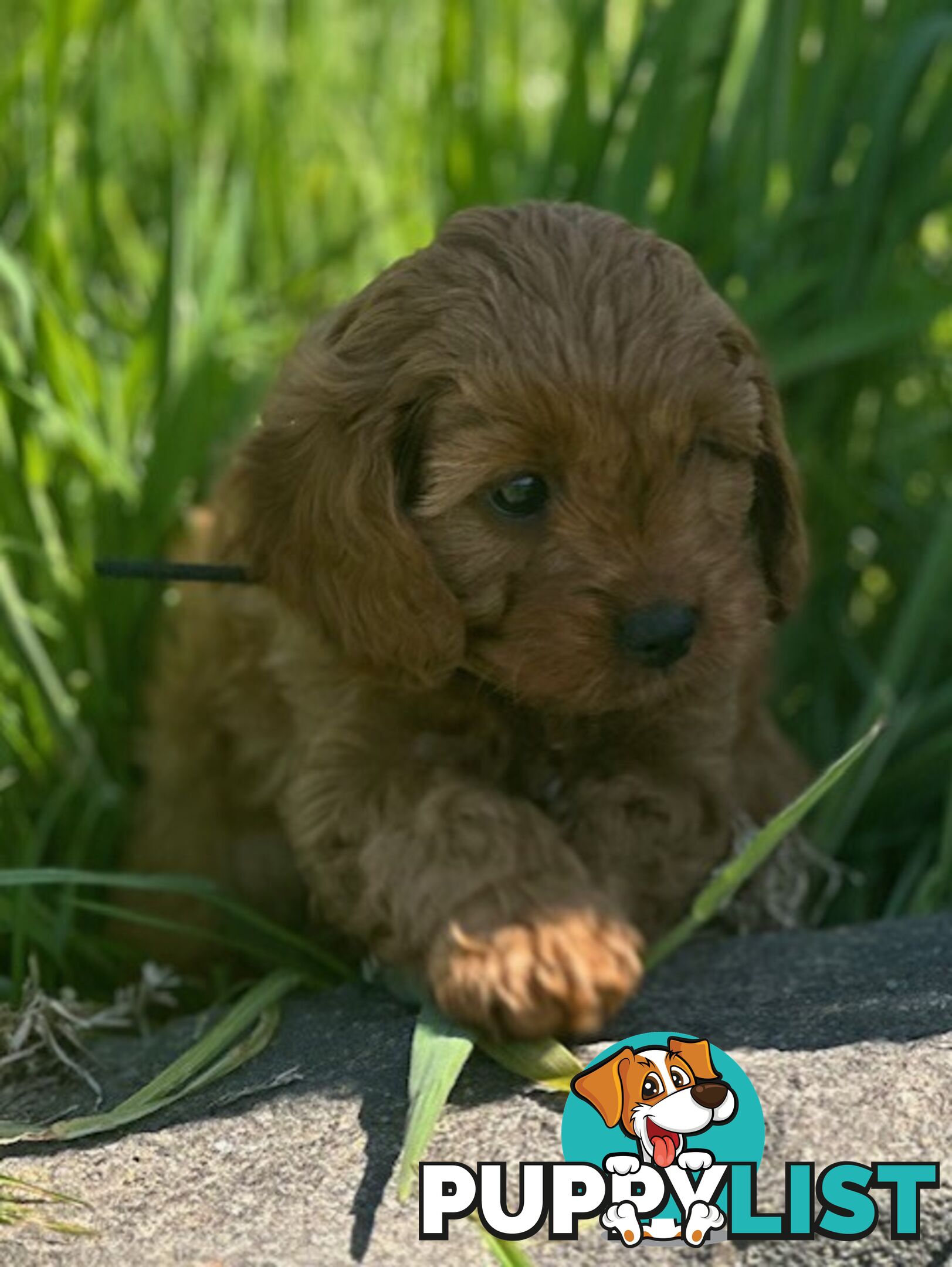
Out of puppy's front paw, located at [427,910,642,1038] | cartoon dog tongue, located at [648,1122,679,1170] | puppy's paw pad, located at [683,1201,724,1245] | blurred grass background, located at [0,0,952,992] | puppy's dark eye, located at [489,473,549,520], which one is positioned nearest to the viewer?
puppy's paw pad, located at [683,1201,724,1245]

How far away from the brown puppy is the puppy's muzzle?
0.20m

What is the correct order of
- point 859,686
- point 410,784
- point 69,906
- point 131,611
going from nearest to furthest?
point 410,784 → point 69,906 → point 131,611 → point 859,686

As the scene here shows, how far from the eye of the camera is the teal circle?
5.81 ft

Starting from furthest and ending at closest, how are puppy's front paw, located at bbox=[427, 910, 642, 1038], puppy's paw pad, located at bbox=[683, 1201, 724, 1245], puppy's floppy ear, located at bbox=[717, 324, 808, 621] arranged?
puppy's floppy ear, located at bbox=[717, 324, 808, 621] → puppy's front paw, located at bbox=[427, 910, 642, 1038] → puppy's paw pad, located at bbox=[683, 1201, 724, 1245]

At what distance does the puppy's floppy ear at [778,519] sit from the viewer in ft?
7.79

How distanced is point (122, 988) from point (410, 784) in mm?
675

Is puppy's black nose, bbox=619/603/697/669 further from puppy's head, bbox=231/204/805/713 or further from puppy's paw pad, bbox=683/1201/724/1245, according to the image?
puppy's paw pad, bbox=683/1201/724/1245

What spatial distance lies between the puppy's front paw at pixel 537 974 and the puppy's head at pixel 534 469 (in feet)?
0.92

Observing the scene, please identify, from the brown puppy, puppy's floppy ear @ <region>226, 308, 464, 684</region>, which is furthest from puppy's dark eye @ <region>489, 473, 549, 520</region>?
puppy's floppy ear @ <region>226, 308, 464, 684</region>

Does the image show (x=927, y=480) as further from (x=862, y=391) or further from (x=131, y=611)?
(x=131, y=611)

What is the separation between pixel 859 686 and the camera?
333 cm

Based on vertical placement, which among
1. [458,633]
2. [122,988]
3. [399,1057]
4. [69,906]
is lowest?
[122,988]

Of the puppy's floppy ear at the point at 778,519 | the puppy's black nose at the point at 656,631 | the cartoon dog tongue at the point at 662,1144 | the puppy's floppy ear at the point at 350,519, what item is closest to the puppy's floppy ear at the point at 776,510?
the puppy's floppy ear at the point at 778,519

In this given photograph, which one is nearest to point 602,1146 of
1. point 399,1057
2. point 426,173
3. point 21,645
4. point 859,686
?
point 399,1057
